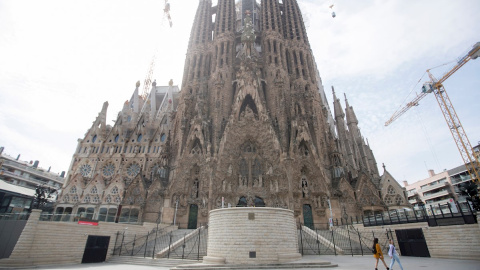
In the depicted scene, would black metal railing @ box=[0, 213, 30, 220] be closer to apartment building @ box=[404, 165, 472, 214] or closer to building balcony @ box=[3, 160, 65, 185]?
building balcony @ box=[3, 160, 65, 185]

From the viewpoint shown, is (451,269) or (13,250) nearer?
(451,269)

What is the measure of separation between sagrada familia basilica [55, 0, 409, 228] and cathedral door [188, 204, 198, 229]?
0.39 feet

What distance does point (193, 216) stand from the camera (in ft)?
96.0

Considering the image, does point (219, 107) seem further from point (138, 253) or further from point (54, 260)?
point (54, 260)

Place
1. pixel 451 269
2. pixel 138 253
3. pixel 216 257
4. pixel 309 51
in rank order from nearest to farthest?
pixel 451 269 → pixel 216 257 → pixel 138 253 → pixel 309 51

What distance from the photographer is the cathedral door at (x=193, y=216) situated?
28.9 metres

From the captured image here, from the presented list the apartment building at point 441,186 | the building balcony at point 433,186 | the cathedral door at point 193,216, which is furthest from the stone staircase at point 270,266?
the building balcony at point 433,186

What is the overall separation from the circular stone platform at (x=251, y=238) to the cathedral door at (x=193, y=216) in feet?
51.8

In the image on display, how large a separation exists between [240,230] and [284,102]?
2408cm

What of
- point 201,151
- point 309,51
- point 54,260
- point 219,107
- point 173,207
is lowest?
point 54,260

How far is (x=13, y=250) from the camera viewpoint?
13711 mm

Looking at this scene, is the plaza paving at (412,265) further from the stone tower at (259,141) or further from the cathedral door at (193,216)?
the cathedral door at (193,216)

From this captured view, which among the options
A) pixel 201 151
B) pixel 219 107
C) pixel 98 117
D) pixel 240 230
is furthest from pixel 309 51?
pixel 98 117

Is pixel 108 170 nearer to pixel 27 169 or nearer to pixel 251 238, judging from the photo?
pixel 27 169
